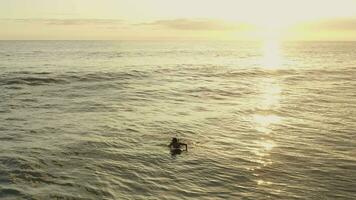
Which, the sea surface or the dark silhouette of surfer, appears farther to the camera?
the dark silhouette of surfer

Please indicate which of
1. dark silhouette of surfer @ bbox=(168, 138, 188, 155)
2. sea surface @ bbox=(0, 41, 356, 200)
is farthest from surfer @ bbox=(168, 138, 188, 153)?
sea surface @ bbox=(0, 41, 356, 200)

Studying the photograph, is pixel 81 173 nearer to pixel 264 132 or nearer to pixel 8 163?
pixel 8 163

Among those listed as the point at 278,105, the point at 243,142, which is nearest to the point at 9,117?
the point at 243,142

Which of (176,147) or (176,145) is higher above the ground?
(176,145)

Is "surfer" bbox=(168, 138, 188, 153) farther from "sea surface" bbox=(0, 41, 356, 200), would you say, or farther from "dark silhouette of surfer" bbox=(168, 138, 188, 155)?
"sea surface" bbox=(0, 41, 356, 200)

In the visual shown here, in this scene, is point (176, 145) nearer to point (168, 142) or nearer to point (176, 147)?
point (176, 147)

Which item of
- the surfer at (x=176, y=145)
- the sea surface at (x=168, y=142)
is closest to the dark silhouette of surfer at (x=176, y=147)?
the surfer at (x=176, y=145)

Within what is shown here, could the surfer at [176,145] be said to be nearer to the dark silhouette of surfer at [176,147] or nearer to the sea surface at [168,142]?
the dark silhouette of surfer at [176,147]

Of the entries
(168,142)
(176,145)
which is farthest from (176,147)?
(168,142)

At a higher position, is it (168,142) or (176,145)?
(168,142)

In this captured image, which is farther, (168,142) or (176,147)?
(168,142)

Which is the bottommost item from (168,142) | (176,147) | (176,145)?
(176,147)

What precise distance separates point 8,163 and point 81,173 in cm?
381

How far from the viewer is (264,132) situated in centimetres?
2712
